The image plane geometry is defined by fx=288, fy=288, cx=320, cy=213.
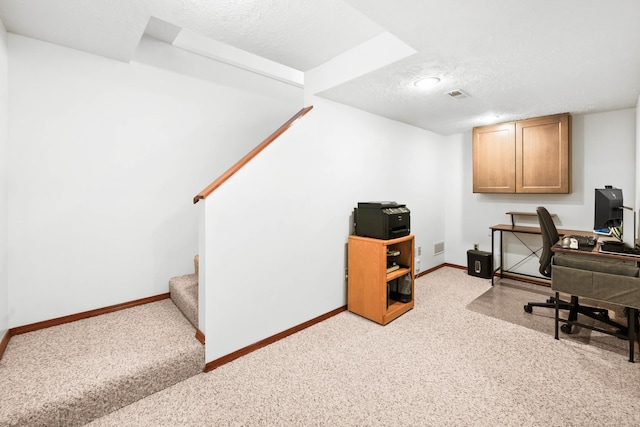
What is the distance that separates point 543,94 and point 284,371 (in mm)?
3440

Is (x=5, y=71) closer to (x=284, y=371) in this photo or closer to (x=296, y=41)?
(x=296, y=41)

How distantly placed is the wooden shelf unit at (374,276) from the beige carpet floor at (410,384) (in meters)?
0.20

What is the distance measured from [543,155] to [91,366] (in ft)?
16.0

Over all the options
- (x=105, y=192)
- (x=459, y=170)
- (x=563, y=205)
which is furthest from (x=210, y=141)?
(x=563, y=205)

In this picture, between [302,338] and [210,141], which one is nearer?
[302,338]

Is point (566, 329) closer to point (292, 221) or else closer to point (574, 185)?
point (574, 185)

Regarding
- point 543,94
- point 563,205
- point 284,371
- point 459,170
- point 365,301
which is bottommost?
point 284,371

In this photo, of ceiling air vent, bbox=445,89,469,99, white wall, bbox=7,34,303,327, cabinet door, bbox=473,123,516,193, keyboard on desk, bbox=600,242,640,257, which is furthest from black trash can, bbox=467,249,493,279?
white wall, bbox=7,34,303,327

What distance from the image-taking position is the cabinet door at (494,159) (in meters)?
3.85

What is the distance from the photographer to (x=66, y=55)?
2.24 metres

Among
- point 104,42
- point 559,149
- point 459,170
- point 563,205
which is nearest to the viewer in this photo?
point 104,42

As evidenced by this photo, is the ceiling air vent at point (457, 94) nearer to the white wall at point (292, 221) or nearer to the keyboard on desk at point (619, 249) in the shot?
the white wall at point (292, 221)

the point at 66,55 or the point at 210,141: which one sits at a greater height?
the point at 66,55

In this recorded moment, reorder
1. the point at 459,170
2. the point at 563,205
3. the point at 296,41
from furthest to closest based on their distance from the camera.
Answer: the point at 459,170
the point at 563,205
the point at 296,41
